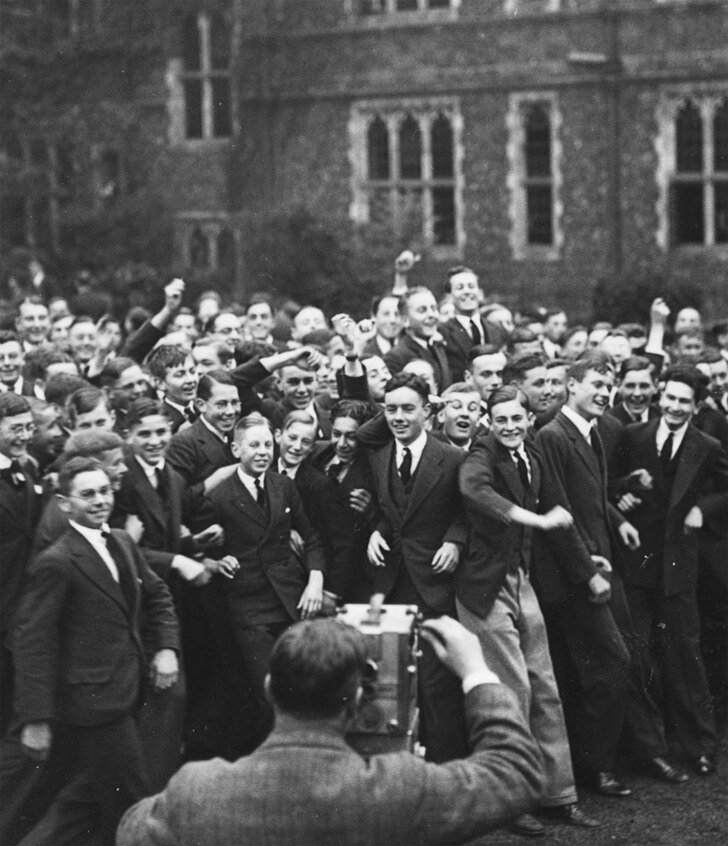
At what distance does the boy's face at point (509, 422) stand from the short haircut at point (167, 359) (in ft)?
6.74

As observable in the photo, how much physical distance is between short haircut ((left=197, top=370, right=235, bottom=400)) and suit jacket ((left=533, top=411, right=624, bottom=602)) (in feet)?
5.35

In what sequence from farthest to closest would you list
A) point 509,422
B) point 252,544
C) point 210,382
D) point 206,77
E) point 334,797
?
point 206,77 → point 210,382 → point 252,544 → point 509,422 → point 334,797

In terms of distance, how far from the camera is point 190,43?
24062 mm

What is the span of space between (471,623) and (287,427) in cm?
136

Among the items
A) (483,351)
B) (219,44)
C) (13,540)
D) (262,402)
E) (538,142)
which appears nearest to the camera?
(13,540)

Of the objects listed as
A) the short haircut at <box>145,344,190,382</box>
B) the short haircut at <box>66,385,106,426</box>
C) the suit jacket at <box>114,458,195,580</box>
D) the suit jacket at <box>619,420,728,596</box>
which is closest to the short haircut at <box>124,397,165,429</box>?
the suit jacket at <box>114,458,195,580</box>

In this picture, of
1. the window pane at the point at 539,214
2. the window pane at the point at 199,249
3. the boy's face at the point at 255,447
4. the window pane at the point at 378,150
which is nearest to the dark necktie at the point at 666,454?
the boy's face at the point at 255,447

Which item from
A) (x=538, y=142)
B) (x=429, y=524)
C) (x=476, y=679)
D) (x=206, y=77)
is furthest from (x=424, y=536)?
(x=206, y=77)

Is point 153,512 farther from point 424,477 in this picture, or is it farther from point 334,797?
point 334,797

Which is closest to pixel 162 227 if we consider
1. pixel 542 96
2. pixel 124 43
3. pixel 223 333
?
pixel 124 43

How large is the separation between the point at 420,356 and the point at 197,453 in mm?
2188

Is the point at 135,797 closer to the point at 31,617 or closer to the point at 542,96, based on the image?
the point at 31,617

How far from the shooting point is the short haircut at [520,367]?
8125 millimetres

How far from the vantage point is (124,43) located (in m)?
24.0
